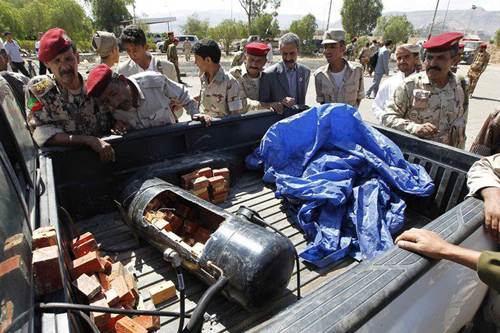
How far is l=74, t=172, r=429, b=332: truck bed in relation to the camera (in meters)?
1.88

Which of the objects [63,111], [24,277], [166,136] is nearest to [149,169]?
[166,136]

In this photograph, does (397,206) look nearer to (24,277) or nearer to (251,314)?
(251,314)

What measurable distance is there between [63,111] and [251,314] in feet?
6.51

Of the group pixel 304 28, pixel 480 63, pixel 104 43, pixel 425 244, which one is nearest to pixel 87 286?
pixel 425 244

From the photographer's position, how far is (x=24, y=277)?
1110 millimetres

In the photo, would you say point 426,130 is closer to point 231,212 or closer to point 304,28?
point 231,212

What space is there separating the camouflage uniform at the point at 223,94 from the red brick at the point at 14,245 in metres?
2.73

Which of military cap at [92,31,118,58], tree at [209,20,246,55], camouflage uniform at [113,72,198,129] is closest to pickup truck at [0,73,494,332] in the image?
camouflage uniform at [113,72,198,129]

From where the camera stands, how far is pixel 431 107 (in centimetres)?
312

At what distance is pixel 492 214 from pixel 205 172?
6.50 feet

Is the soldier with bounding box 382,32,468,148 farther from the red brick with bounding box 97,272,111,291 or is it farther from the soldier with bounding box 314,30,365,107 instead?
the red brick with bounding box 97,272,111,291

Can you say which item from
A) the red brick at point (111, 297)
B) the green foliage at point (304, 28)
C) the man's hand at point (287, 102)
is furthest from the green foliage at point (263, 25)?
the red brick at point (111, 297)

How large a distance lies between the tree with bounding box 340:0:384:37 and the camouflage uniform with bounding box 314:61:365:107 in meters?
59.5

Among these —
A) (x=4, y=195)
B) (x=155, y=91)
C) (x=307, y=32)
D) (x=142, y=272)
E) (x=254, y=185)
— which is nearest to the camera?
(x=4, y=195)
